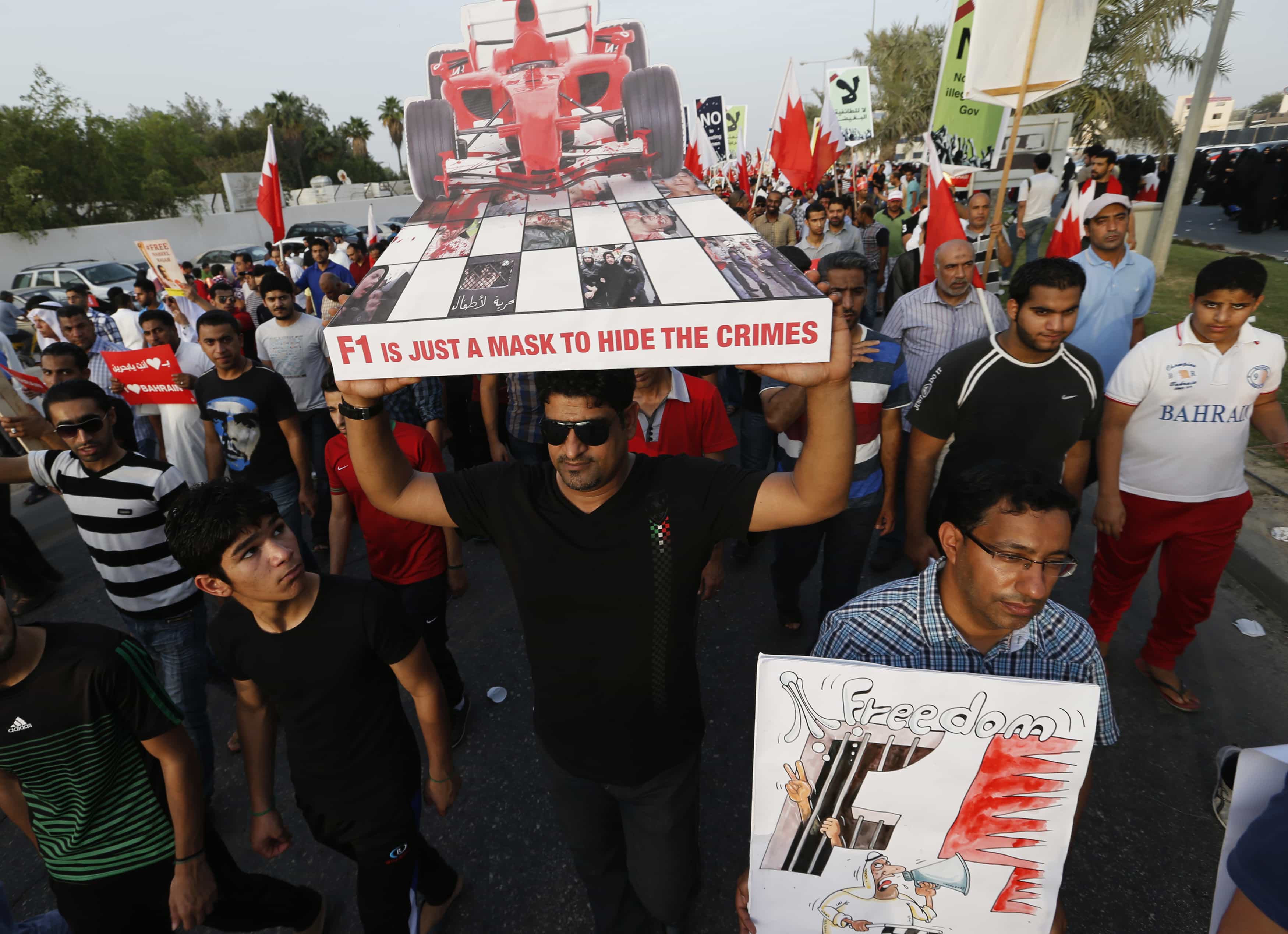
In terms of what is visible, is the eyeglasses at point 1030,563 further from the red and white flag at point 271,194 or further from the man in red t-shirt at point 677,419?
the red and white flag at point 271,194

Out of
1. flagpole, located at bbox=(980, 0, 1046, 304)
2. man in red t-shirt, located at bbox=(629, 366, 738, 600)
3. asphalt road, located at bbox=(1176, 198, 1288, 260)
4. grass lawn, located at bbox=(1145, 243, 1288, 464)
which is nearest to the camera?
man in red t-shirt, located at bbox=(629, 366, 738, 600)

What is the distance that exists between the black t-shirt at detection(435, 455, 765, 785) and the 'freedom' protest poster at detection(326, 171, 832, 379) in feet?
1.85

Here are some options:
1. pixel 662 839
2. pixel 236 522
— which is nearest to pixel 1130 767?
pixel 662 839

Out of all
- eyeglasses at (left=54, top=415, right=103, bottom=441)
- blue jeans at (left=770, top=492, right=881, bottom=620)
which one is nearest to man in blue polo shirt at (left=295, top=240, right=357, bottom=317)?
eyeglasses at (left=54, top=415, right=103, bottom=441)

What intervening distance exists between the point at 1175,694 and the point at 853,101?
11.8 metres

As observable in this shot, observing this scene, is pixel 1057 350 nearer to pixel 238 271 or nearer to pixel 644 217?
pixel 644 217

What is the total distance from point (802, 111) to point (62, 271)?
18326 mm

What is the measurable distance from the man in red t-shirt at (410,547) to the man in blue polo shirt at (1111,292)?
382cm

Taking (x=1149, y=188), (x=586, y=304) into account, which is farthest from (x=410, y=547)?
(x=1149, y=188)

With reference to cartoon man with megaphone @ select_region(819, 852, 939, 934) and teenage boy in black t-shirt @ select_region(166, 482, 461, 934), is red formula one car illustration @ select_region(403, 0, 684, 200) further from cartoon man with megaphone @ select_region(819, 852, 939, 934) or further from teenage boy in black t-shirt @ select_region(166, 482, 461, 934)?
cartoon man with megaphone @ select_region(819, 852, 939, 934)

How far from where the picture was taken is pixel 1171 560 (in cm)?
313

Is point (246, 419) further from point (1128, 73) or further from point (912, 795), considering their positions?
point (1128, 73)

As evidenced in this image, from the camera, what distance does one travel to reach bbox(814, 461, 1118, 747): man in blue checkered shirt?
1.50 m

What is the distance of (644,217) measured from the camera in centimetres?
154
